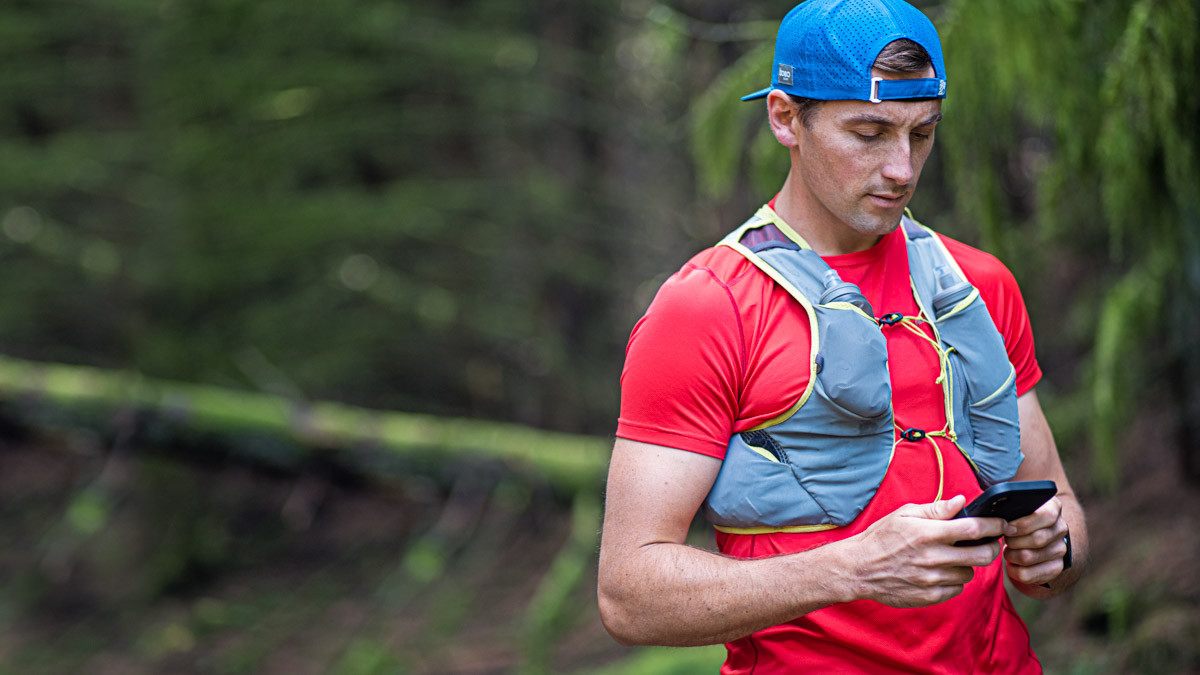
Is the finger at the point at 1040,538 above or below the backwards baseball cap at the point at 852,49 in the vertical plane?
below

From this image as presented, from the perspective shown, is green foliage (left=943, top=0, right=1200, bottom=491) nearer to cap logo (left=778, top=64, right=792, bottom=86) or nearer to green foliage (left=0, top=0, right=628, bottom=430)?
cap logo (left=778, top=64, right=792, bottom=86)

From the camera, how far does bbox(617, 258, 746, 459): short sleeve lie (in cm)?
172

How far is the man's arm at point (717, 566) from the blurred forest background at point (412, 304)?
147 cm

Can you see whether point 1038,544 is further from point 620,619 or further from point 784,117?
point 784,117

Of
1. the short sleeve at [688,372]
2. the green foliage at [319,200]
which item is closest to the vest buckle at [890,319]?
the short sleeve at [688,372]

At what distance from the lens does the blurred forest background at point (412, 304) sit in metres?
3.58

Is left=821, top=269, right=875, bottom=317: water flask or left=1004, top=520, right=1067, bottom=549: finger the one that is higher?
left=821, top=269, right=875, bottom=317: water flask

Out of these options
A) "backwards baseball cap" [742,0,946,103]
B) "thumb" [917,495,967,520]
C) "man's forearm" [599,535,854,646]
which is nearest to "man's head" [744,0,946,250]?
"backwards baseball cap" [742,0,946,103]

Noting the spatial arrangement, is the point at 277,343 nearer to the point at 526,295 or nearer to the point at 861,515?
the point at 526,295

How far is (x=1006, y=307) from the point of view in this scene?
80.0 inches

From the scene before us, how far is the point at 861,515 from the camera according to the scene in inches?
70.4

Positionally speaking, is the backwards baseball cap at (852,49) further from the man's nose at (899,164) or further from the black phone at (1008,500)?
the black phone at (1008,500)

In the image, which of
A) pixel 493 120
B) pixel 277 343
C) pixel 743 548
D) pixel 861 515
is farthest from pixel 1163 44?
pixel 493 120

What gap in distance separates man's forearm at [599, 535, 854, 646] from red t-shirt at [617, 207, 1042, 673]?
0.40 ft
